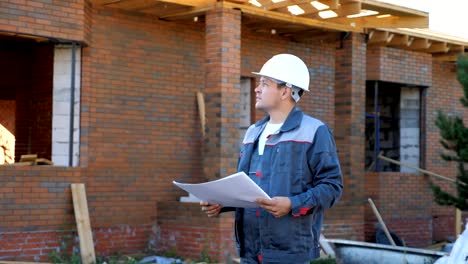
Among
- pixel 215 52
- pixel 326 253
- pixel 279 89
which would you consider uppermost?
pixel 215 52

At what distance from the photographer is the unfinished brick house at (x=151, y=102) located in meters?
9.55

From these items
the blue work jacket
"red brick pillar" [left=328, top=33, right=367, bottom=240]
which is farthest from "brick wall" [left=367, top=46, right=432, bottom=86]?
the blue work jacket

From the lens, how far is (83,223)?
9562mm

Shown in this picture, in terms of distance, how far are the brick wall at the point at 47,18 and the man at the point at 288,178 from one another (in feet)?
20.0

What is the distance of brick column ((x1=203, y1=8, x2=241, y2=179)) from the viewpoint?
→ 10.2 meters

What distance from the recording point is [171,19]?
11055 millimetres

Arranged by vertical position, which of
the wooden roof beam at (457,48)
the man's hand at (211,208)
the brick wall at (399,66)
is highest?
the wooden roof beam at (457,48)

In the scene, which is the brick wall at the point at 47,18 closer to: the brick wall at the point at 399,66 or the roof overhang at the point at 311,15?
the roof overhang at the point at 311,15

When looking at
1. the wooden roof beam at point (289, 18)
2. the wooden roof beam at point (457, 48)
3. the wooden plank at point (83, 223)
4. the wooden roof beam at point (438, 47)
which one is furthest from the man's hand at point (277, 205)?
the wooden roof beam at point (457, 48)

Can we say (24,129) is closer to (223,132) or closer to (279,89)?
(223,132)

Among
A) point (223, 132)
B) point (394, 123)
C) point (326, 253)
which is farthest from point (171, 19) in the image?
point (394, 123)

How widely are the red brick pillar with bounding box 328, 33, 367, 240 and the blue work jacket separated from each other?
28.2ft

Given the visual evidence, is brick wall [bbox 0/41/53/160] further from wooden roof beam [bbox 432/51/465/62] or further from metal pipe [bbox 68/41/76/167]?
wooden roof beam [bbox 432/51/465/62]

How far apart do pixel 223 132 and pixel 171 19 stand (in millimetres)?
2024
